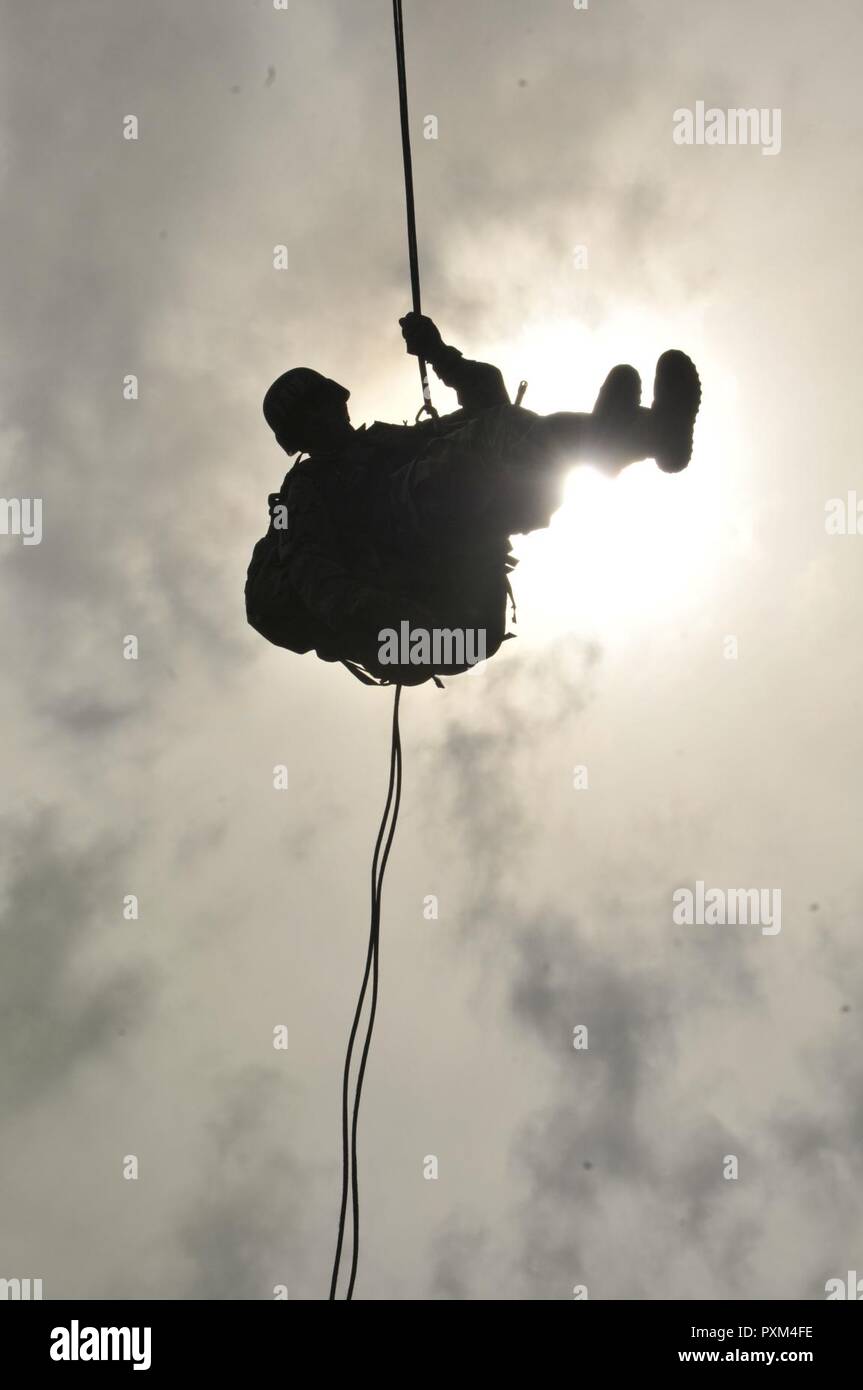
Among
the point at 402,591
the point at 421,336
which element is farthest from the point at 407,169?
the point at 402,591

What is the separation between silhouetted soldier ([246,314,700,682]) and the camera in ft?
23.6

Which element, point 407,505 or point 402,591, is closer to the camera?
point 407,505

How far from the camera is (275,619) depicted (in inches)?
320

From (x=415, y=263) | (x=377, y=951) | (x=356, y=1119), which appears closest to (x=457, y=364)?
(x=415, y=263)

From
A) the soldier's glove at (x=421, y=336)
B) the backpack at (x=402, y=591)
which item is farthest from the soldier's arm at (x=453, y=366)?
the backpack at (x=402, y=591)

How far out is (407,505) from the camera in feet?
25.3

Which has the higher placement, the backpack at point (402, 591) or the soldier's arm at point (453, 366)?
the soldier's arm at point (453, 366)

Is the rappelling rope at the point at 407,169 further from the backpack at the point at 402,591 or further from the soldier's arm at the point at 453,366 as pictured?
the backpack at the point at 402,591

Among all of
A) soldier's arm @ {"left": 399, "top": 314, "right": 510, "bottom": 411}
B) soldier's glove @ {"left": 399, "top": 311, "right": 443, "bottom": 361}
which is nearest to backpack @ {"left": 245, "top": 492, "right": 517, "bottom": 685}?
soldier's arm @ {"left": 399, "top": 314, "right": 510, "bottom": 411}

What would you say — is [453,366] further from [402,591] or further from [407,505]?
[402,591]

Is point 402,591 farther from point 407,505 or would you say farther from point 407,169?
point 407,169

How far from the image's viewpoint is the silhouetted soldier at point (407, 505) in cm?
720

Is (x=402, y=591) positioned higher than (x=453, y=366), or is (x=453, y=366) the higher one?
(x=453, y=366)

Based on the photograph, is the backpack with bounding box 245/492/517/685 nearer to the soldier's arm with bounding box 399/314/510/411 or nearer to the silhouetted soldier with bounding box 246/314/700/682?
the silhouetted soldier with bounding box 246/314/700/682
